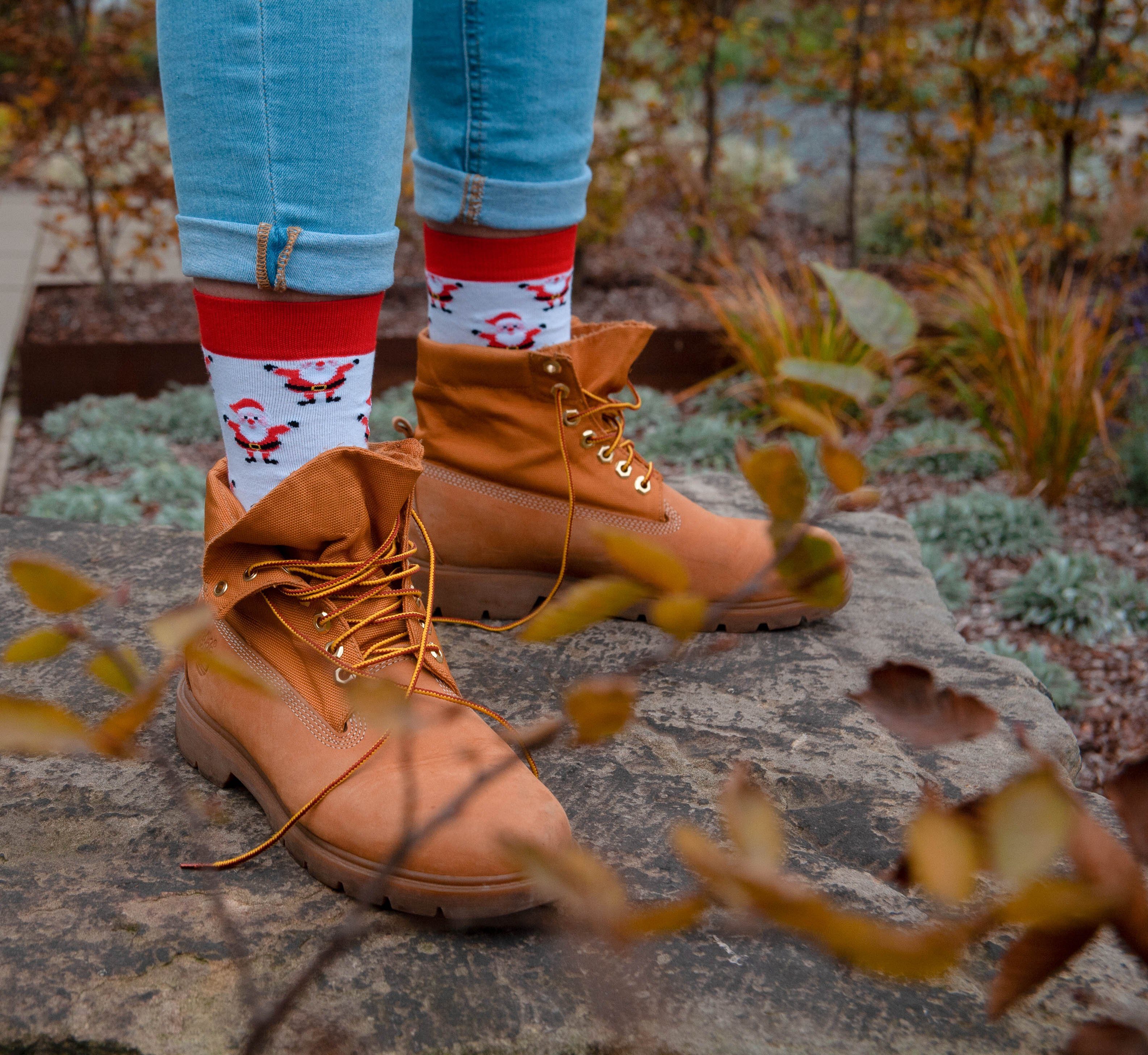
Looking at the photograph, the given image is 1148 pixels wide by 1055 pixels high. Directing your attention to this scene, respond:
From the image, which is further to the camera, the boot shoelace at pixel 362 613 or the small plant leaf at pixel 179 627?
the boot shoelace at pixel 362 613

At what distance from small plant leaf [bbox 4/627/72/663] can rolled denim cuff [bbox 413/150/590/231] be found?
1.04 m

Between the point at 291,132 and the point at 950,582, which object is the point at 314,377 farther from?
the point at 950,582

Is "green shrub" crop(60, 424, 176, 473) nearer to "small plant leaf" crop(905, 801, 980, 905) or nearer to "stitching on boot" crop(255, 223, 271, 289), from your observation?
"stitching on boot" crop(255, 223, 271, 289)

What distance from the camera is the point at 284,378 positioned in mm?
1021

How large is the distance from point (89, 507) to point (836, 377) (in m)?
2.65

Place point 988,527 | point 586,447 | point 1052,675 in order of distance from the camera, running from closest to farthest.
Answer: point 586,447, point 1052,675, point 988,527

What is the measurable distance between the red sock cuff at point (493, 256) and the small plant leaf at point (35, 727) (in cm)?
109

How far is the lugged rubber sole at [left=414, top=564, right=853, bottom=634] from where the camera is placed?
144 cm

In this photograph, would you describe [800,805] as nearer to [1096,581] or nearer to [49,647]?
[49,647]

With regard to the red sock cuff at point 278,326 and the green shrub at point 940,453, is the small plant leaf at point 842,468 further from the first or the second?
the green shrub at point 940,453

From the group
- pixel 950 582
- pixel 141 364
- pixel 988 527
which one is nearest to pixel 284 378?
pixel 950 582

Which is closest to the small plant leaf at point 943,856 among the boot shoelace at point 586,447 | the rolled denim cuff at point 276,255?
the rolled denim cuff at point 276,255

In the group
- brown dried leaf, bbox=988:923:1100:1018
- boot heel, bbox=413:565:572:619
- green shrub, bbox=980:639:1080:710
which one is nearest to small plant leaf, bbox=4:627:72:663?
brown dried leaf, bbox=988:923:1100:1018

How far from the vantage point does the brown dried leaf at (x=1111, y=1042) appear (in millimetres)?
428
